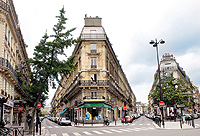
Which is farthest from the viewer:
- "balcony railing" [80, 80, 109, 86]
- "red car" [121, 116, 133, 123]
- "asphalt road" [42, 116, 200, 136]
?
"balcony railing" [80, 80, 109, 86]

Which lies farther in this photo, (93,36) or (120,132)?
(93,36)

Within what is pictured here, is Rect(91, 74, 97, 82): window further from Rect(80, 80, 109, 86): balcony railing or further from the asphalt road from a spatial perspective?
the asphalt road

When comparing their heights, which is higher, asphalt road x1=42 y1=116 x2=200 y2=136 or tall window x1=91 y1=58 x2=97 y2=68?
tall window x1=91 y1=58 x2=97 y2=68

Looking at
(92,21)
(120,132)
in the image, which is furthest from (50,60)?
(92,21)

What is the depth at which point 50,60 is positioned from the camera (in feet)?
51.9

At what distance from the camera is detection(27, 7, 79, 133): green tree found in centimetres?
1542

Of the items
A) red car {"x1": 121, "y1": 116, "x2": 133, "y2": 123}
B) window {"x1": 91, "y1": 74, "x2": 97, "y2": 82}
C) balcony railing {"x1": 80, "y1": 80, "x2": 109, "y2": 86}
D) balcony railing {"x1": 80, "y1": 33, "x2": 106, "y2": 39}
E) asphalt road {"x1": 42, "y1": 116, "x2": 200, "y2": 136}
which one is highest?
balcony railing {"x1": 80, "y1": 33, "x2": 106, "y2": 39}

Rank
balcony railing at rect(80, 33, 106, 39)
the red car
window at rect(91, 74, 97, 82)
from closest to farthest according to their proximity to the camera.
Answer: the red car < window at rect(91, 74, 97, 82) < balcony railing at rect(80, 33, 106, 39)

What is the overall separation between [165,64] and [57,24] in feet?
216

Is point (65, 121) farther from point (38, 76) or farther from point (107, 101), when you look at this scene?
point (38, 76)

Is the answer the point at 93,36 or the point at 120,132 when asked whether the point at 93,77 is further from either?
the point at 120,132

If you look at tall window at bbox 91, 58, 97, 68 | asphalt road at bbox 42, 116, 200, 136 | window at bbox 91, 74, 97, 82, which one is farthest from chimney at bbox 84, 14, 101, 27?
asphalt road at bbox 42, 116, 200, 136

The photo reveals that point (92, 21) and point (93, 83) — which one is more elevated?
point (92, 21)

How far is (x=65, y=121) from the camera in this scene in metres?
31.1
